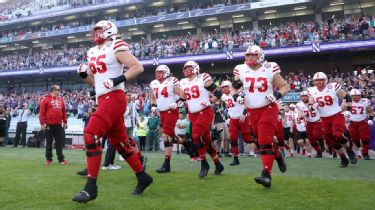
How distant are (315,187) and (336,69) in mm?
29449

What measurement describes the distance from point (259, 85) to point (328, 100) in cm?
389

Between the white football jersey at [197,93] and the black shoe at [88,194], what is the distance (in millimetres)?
3585

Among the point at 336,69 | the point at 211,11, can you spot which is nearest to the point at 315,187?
the point at 336,69

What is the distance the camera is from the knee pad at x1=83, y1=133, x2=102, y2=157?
5066mm

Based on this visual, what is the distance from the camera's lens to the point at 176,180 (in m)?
7.07

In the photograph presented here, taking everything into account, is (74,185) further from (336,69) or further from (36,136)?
(336,69)

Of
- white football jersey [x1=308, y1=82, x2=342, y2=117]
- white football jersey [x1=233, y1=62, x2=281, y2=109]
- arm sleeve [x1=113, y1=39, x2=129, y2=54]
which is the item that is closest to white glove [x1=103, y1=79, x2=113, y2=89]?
arm sleeve [x1=113, y1=39, x2=129, y2=54]

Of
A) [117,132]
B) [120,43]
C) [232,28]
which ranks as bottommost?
[117,132]

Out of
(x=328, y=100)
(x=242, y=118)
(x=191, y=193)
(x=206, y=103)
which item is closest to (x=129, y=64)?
(x=191, y=193)

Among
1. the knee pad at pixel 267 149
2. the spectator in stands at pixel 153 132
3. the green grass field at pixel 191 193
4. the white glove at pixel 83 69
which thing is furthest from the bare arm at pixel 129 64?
the spectator in stands at pixel 153 132

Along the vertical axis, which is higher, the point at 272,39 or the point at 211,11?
the point at 211,11

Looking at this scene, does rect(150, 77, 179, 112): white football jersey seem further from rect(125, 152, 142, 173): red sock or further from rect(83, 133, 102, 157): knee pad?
rect(83, 133, 102, 157): knee pad

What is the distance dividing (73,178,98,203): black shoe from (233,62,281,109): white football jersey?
3.05 meters

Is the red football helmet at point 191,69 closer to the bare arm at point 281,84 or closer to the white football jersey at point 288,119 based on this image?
the bare arm at point 281,84
